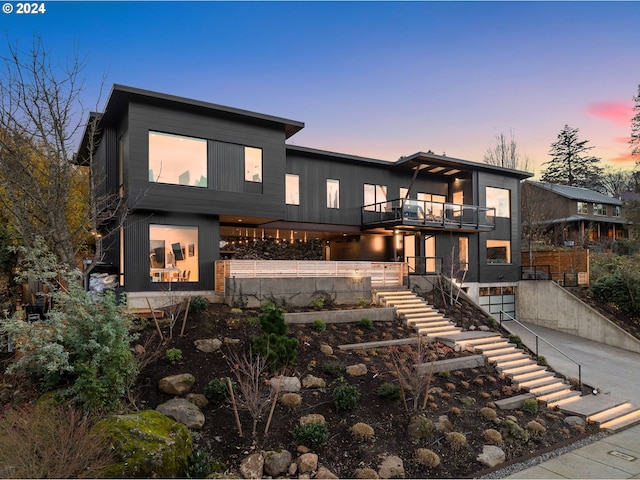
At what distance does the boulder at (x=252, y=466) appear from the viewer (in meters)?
6.58

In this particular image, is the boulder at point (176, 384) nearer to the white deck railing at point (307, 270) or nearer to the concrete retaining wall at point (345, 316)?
the concrete retaining wall at point (345, 316)

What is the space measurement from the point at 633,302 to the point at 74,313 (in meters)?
24.4

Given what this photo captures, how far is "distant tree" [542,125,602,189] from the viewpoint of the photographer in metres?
51.8

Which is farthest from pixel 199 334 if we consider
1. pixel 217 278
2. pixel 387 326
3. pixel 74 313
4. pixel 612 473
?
pixel 612 473

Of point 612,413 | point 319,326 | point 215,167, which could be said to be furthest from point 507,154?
point 319,326

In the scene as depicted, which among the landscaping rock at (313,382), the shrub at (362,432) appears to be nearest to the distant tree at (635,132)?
the landscaping rock at (313,382)

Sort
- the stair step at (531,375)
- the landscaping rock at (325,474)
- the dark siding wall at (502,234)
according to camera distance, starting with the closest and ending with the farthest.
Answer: the landscaping rock at (325,474), the stair step at (531,375), the dark siding wall at (502,234)

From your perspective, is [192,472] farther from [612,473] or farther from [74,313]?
[612,473]

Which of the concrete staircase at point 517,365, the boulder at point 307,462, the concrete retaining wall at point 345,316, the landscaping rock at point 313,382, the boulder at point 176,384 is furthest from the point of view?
the concrete retaining wall at point 345,316

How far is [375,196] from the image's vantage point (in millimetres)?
22344

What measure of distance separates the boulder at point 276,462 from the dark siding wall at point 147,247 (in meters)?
9.11

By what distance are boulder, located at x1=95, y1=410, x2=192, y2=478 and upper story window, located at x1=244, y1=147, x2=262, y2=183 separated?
36.6ft

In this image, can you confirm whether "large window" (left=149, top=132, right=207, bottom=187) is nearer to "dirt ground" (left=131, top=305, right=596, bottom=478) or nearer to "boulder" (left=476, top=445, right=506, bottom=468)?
"dirt ground" (left=131, top=305, right=596, bottom=478)

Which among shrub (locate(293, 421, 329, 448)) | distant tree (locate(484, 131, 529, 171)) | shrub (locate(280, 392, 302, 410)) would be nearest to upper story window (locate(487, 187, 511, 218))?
distant tree (locate(484, 131, 529, 171))
